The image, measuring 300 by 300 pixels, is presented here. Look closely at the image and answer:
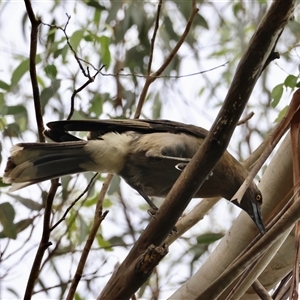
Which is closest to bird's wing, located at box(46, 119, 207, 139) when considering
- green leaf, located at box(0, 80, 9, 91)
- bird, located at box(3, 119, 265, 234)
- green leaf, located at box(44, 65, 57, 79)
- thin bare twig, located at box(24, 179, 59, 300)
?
bird, located at box(3, 119, 265, 234)

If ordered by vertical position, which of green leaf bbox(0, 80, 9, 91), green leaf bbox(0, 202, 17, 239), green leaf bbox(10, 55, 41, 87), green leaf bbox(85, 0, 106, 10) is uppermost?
green leaf bbox(85, 0, 106, 10)

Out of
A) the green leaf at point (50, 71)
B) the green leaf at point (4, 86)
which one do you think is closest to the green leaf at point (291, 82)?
the green leaf at point (50, 71)

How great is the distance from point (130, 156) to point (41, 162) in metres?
0.36

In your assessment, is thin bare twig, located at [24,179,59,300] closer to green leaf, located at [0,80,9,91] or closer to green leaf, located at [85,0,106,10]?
green leaf, located at [0,80,9,91]

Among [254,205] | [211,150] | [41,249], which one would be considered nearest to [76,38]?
[254,205]

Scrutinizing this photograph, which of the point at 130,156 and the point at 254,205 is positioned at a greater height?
the point at 130,156

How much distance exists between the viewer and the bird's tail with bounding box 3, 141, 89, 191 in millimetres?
2115

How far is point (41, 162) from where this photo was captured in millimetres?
2199

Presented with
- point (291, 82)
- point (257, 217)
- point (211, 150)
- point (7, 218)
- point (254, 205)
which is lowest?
point (211, 150)

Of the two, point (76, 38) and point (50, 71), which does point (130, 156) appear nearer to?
point (50, 71)

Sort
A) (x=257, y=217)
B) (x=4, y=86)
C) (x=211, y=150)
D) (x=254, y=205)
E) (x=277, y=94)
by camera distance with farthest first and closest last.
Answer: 1. (x=4, y=86)
2. (x=277, y=94)
3. (x=254, y=205)
4. (x=257, y=217)
5. (x=211, y=150)

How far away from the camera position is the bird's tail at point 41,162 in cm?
212

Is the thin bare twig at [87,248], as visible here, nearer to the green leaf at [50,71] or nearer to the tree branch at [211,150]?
the tree branch at [211,150]

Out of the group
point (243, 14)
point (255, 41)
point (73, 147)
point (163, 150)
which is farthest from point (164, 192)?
point (243, 14)
